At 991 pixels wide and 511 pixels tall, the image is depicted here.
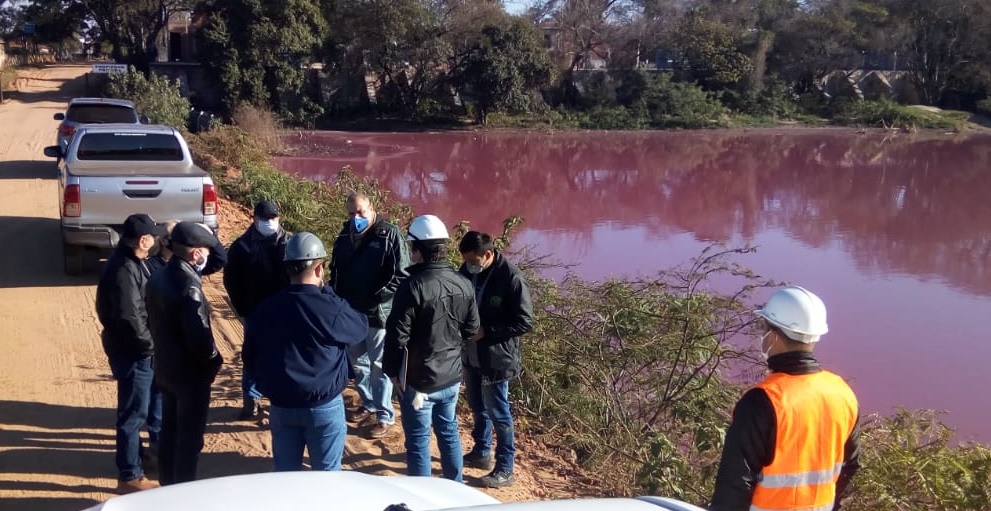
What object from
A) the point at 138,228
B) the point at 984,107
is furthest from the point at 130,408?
the point at 984,107

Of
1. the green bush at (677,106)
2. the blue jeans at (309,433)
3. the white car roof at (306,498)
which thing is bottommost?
the blue jeans at (309,433)

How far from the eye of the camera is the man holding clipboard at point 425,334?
4.85m

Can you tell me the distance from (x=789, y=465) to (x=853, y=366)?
832cm

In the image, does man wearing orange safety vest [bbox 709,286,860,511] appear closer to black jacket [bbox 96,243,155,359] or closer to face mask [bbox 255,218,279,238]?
black jacket [bbox 96,243,155,359]

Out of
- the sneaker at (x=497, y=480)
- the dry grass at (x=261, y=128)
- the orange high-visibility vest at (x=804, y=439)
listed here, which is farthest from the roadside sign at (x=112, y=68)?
the orange high-visibility vest at (x=804, y=439)

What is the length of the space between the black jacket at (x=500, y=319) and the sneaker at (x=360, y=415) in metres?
1.37

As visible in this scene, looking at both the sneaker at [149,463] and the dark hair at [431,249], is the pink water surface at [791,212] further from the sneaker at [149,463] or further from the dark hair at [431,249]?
the sneaker at [149,463]

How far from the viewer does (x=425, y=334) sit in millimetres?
4895

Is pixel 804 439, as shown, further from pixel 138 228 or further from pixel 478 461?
pixel 138 228

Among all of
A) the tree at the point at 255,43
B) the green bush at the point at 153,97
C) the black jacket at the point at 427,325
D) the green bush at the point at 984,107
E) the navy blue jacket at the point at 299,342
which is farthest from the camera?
the green bush at the point at 984,107

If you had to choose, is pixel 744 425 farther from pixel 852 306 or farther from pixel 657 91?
pixel 657 91

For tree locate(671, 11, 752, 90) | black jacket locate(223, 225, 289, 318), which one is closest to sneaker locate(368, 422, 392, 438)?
black jacket locate(223, 225, 289, 318)

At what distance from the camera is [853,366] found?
10.9 meters

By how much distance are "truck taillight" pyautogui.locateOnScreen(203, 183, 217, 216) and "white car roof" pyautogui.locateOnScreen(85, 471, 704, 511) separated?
7.50m
